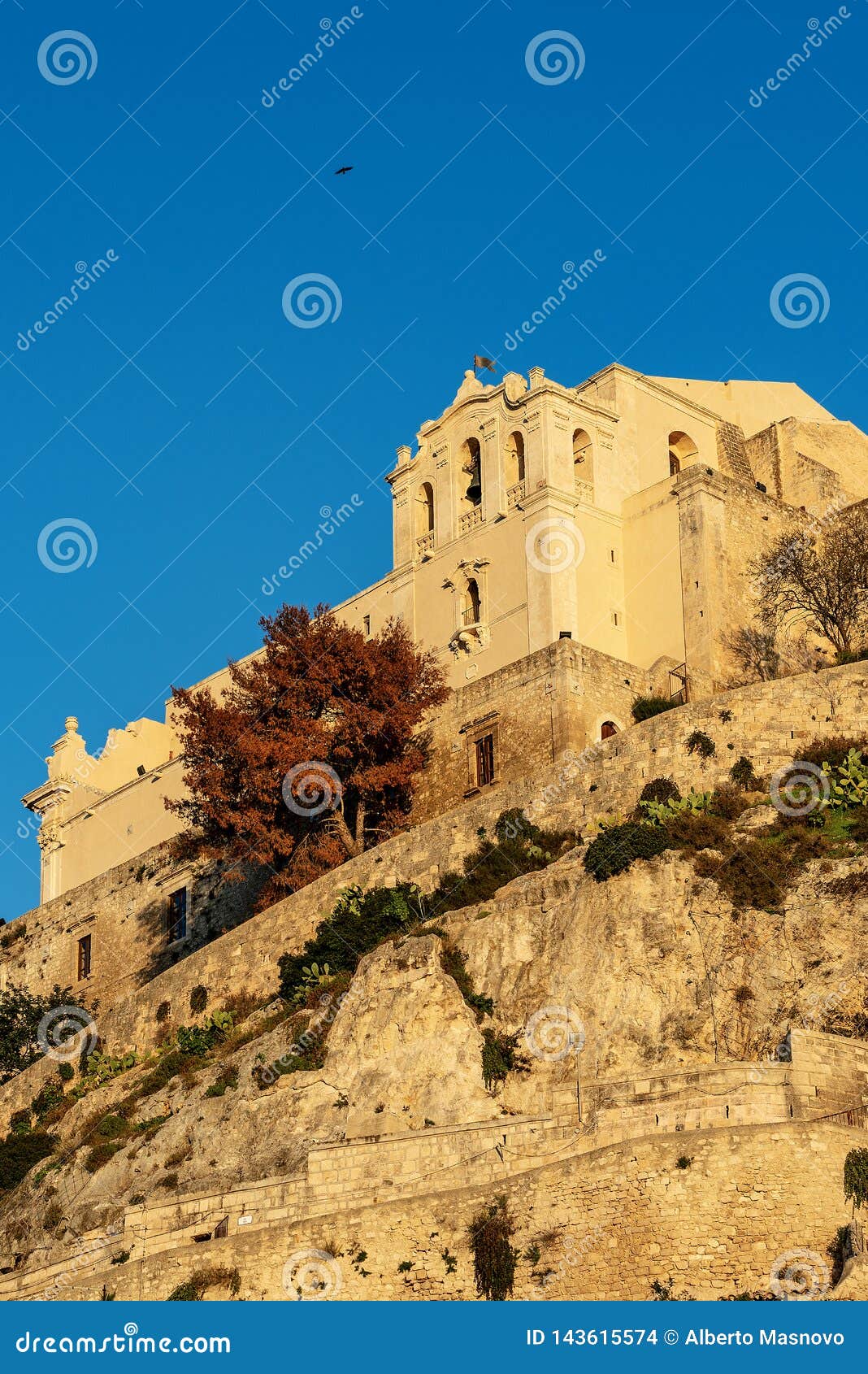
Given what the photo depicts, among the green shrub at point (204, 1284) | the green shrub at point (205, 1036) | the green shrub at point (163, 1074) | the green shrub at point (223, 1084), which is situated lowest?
the green shrub at point (204, 1284)

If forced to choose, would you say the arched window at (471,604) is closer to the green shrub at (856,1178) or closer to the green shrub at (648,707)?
the green shrub at (648,707)

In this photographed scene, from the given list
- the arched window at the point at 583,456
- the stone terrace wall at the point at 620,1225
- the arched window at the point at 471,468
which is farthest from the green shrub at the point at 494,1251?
the arched window at the point at 471,468

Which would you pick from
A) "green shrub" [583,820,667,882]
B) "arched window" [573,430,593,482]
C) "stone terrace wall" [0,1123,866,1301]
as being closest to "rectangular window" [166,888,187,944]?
"arched window" [573,430,593,482]

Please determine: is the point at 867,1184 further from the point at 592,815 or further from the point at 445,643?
the point at 445,643

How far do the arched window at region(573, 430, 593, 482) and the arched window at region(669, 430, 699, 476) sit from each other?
234 centimetres

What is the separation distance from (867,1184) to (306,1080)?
11230 mm

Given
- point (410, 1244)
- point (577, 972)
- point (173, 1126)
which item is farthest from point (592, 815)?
point (410, 1244)

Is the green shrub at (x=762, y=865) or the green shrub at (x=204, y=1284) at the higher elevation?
the green shrub at (x=762, y=865)

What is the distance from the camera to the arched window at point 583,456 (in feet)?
152

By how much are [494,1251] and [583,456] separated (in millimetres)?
23821

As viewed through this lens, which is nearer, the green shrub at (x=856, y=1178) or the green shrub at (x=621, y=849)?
the green shrub at (x=856, y=1178)

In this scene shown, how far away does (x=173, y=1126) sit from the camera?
3541 centimetres

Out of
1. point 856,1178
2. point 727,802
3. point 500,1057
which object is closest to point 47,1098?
point 500,1057

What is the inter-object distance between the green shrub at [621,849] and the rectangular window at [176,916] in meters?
18.3
